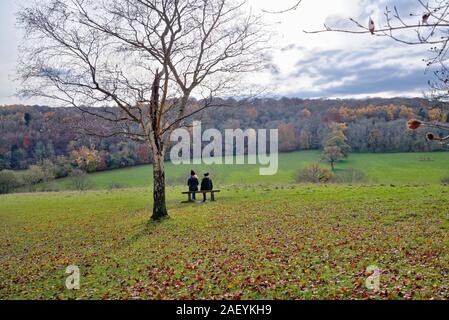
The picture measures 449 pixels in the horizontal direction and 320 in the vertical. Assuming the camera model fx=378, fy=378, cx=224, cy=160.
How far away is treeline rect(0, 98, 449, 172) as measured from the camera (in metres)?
37.4

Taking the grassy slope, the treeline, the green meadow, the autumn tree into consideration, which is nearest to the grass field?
the autumn tree

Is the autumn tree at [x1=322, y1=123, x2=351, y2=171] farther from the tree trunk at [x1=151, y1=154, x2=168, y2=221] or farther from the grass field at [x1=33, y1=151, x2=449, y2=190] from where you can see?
the tree trunk at [x1=151, y1=154, x2=168, y2=221]

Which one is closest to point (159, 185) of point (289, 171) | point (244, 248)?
point (244, 248)

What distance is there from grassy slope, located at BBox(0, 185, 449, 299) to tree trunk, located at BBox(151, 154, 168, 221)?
0.67m

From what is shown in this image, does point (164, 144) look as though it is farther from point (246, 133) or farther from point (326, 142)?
point (326, 142)

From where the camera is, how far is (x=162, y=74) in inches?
626

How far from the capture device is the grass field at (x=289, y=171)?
156ft

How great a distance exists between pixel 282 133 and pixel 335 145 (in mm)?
9875

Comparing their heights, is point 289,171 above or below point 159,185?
below

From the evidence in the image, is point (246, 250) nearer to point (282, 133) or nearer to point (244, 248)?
point (244, 248)

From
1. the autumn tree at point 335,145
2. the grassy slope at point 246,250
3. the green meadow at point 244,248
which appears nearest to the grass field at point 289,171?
the autumn tree at point 335,145

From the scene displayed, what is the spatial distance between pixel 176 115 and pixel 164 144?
1.80 meters

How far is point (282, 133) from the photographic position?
61.5 m
